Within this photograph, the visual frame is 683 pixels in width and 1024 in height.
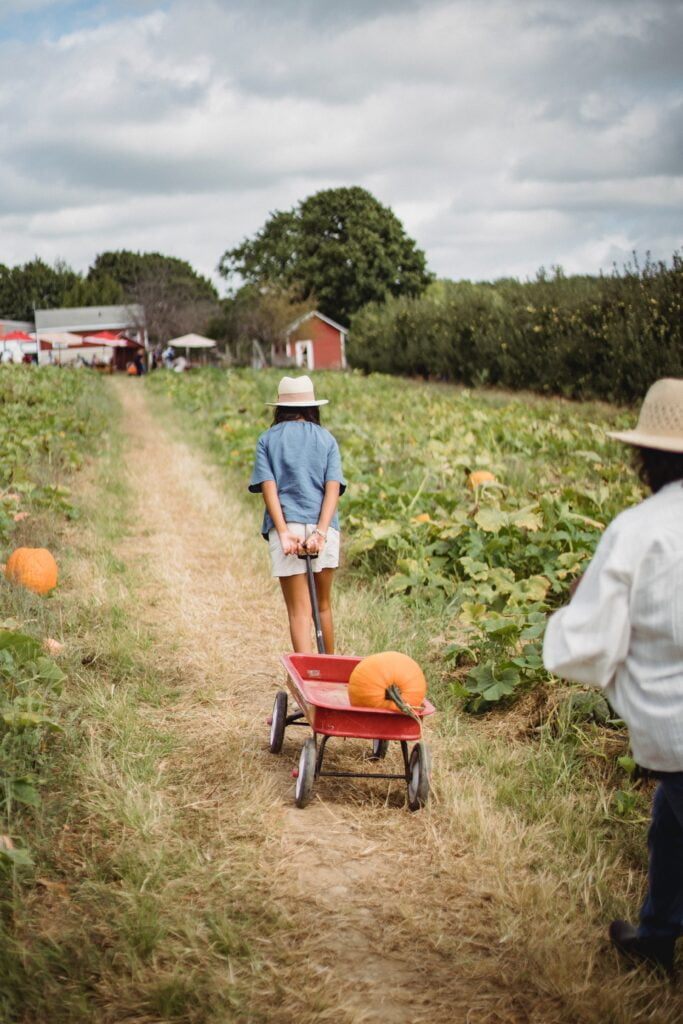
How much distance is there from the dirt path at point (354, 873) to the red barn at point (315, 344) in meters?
57.2

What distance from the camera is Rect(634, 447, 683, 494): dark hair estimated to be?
8.88ft

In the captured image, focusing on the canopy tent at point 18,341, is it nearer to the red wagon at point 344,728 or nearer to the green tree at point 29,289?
the green tree at point 29,289

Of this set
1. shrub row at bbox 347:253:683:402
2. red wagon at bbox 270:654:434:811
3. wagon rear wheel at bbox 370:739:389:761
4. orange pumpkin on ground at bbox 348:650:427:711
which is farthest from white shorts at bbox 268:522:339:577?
shrub row at bbox 347:253:683:402

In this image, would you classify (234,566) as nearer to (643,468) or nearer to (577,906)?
(577,906)

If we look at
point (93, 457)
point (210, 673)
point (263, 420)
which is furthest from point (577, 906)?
point (263, 420)

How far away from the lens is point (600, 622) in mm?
2553

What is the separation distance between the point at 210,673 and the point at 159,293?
202 ft

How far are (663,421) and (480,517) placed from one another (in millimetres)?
4378

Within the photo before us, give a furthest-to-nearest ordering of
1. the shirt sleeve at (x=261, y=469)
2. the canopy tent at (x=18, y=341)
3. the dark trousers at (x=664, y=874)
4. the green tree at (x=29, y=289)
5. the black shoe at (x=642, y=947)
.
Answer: the green tree at (x=29, y=289), the canopy tent at (x=18, y=341), the shirt sleeve at (x=261, y=469), the black shoe at (x=642, y=947), the dark trousers at (x=664, y=874)

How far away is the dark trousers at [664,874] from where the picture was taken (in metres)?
2.88

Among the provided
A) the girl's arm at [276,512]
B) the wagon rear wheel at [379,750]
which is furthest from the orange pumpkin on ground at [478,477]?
the wagon rear wheel at [379,750]

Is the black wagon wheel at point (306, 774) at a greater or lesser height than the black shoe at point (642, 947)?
greater

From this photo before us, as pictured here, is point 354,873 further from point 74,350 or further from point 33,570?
point 74,350

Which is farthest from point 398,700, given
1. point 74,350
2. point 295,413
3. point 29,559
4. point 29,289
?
point 29,289
